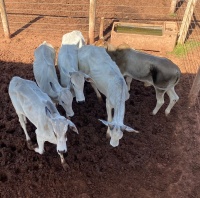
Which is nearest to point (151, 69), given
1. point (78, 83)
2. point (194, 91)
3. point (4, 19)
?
point (194, 91)

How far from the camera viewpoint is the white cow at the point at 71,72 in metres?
7.09

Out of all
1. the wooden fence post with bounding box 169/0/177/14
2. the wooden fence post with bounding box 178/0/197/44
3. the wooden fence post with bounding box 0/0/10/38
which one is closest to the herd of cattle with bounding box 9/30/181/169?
the wooden fence post with bounding box 0/0/10/38

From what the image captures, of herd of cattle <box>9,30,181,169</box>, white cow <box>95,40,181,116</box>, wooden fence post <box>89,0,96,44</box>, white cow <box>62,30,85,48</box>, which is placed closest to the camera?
herd of cattle <box>9,30,181,169</box>

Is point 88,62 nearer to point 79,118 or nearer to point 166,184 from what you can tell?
point 79,118

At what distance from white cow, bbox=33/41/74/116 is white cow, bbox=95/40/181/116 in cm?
158

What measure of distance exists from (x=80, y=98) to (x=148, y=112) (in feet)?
6.79

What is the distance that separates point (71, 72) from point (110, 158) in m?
2.14

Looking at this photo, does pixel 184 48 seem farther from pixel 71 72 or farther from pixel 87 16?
pixel 71 72

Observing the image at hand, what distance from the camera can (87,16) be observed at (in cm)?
1143

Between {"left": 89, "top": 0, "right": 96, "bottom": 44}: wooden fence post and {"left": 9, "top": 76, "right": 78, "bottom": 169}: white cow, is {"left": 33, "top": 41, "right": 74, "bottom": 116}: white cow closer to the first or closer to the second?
{"left": 9, "top": 76, "right": 78, "bottom": 169}: white cow

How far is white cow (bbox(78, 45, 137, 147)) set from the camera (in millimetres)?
6453

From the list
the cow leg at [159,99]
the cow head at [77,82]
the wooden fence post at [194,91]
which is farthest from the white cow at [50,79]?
the wooden fence post at [194,91]

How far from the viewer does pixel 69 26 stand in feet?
36.1

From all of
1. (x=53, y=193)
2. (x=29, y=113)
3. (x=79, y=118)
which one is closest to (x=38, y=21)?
(x=79, y=118)
